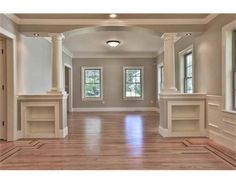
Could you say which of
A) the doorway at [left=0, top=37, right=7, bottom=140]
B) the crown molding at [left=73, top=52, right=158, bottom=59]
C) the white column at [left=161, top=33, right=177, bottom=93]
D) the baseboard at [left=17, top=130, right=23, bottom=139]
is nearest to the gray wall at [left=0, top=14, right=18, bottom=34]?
the doorway at [left=0, top=37, right=7, bottom=140]

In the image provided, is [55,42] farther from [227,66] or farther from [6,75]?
[227,66]

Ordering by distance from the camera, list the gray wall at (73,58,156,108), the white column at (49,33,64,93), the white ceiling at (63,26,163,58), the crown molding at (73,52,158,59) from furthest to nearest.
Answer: the gray wall at (73,58,156,108)
the crown molding at (73,52,158,59)
the white ceiling at (63,26,163,58)
the white column at (49,33,64,93)

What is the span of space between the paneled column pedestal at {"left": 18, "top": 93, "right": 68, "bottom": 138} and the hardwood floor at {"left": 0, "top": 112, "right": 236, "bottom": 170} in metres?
0.32

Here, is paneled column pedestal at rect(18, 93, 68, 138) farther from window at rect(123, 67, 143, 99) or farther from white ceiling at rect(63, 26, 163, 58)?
window at rect(123, 67, 143, 99)

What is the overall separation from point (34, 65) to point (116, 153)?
11.3ft

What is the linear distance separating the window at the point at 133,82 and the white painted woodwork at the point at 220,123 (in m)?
6.54

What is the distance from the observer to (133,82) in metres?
11.7

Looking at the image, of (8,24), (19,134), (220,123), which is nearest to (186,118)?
(220,123)

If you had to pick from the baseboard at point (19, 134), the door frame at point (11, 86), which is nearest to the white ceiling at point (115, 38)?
the door frame at point (11, 86)

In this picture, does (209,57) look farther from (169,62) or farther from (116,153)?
(116,153)

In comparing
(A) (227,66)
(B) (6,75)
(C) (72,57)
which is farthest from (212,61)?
(C) (72,57)

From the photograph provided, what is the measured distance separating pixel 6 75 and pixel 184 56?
180 inches

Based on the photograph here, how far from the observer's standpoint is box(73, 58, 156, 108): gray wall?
11.5m

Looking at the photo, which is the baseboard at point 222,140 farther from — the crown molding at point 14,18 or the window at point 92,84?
the window at point 92,84
